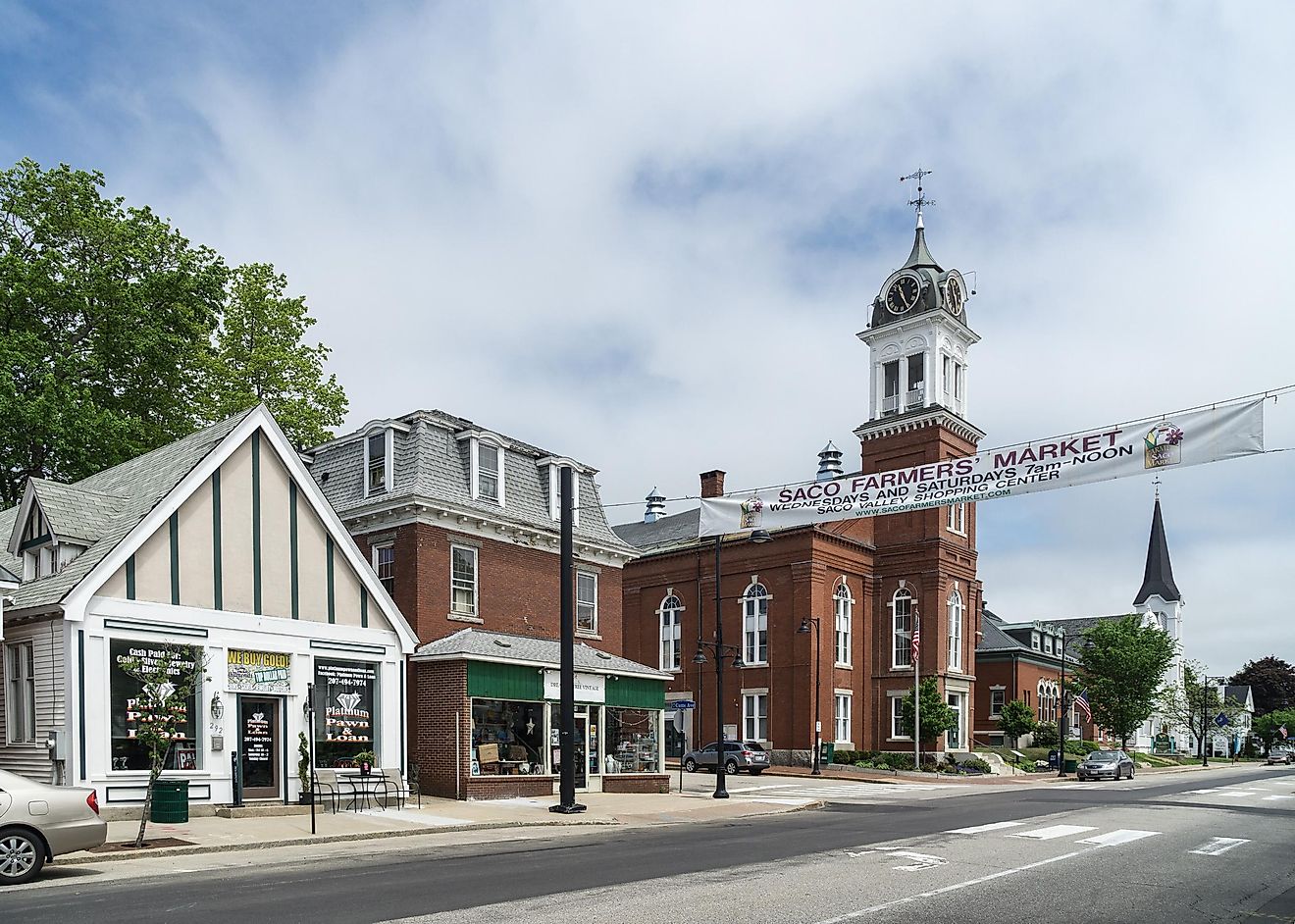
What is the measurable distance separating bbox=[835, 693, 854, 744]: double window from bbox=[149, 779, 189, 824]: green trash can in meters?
37.4

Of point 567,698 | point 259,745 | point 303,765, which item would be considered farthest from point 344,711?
point 567,698

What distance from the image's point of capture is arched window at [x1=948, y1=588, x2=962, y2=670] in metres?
55.1

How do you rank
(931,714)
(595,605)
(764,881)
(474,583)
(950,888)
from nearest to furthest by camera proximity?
(950,888), (764,881), (474,583), (595,605), (931,714)

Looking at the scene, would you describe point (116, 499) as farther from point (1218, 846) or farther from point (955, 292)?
point (955, 292)

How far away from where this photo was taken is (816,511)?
82.0 feet

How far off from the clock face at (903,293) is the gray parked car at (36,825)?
49.3 meters

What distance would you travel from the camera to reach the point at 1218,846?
18.1m

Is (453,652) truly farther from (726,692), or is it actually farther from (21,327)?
(726,692)

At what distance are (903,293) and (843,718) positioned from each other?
2156cm

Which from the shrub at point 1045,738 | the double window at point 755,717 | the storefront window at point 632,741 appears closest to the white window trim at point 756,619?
the double window at point 755,717

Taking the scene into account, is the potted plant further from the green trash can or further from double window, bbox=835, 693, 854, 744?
double window, bbox=835, 693, 854, 744

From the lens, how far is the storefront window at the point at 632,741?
3241 cm

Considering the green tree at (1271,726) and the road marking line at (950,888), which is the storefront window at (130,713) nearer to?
the road marking line at (950,888)

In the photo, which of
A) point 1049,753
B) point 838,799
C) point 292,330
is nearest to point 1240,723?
point 1049,753
